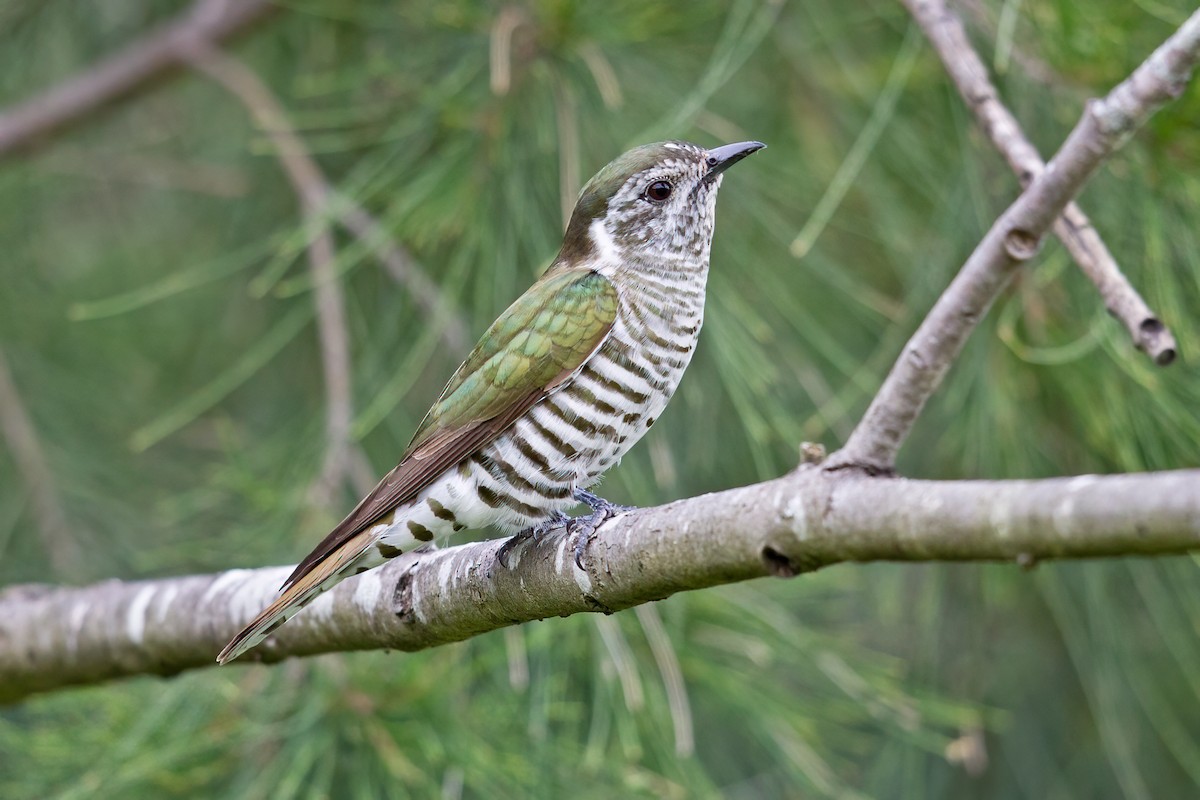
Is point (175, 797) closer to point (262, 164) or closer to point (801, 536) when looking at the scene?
point (801, 536)

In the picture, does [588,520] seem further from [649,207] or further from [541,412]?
[649,207]

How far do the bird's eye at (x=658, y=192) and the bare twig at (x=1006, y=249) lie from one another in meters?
1.43

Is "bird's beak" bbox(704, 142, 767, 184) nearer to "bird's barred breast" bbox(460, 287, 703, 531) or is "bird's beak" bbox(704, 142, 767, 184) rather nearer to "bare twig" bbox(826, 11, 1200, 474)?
"bird's barred breast" bbox(460, 287, 703, 531)

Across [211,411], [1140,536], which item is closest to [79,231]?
[211,411]

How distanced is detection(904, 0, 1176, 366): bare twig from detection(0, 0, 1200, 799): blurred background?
0.44 metres

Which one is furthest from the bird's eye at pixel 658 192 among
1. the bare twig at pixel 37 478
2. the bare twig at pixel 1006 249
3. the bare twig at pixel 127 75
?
the bare twig at pixel 37 478

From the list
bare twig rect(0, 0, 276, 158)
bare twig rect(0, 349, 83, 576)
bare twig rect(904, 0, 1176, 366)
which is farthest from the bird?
bare twig rect(0, 0, 276, 158)

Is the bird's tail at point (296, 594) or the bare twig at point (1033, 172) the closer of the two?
the bare twig at point (1033, 172)

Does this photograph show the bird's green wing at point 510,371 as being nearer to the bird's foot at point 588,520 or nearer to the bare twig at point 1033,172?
the bird's foot at point 588,520

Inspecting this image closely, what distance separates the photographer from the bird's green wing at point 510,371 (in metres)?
3.09

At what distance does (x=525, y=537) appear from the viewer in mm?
2855

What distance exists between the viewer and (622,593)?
2.33 metres

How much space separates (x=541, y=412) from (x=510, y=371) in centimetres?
12

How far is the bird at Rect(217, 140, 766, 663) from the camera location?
3.04 metres
